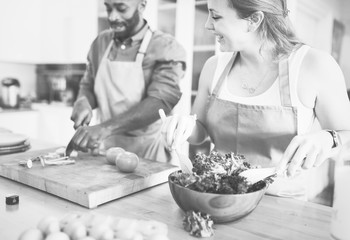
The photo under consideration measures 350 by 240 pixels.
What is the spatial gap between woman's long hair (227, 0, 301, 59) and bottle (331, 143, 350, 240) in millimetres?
592

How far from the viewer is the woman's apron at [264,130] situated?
121 centimetres

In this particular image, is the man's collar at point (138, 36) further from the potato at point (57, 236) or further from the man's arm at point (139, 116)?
Answer: the potato at point (57, 236)

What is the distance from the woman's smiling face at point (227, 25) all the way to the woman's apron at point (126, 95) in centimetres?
67

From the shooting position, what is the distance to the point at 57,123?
3.54m

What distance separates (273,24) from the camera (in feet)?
4.01

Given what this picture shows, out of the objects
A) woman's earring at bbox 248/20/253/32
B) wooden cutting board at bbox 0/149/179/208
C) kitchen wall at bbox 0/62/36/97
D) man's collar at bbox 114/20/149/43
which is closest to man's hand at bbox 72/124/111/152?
wooden cutting board at bbox 0/149/179/208

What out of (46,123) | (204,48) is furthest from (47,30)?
(204,48)

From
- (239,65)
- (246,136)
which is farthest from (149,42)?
(246,136)

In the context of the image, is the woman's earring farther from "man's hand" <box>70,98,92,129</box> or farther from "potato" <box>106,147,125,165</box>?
"man's hand" <box>70,98,92,129</box>

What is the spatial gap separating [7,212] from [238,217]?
23.6 inches

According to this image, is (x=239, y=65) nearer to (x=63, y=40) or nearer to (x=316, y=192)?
(x=316, y=192)

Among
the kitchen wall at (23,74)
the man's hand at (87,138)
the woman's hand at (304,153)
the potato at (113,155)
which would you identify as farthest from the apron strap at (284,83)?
the kitchen wall at (23,74)

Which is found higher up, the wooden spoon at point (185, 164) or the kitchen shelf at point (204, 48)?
the kitchen shelf at point (204, 48)

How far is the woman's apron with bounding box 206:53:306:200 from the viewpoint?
1208mm
